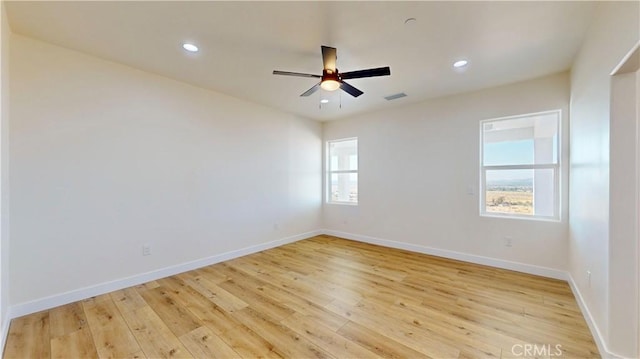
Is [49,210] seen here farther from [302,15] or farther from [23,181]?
[302,15]

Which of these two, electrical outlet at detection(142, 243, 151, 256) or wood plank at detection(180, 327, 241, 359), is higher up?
electrical outlet at detection(142, 243, 151, 256)

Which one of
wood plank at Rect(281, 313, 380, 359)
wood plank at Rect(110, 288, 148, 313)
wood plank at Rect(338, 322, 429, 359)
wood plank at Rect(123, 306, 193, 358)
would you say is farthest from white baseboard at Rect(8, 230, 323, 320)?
wood plank at Rect(338, 322, 429, 359)

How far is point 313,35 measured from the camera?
2.37 meters

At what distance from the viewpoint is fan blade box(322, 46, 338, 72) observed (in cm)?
233

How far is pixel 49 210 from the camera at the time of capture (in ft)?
8.32

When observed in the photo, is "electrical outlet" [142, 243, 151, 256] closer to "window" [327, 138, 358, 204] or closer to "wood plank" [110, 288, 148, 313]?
"wood plank" [110, 288, 148, 313]

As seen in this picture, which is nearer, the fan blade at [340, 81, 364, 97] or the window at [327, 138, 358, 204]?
the fan blade at [340, 81, 364, 97]

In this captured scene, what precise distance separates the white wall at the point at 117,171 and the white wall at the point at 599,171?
13.6 ft

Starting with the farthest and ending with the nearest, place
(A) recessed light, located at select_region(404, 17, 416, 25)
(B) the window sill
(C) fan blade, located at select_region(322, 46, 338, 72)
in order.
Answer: (B) the window sill < (C) fan blade, located at select_region(322, 46, 338, 72) < (A) recessed light, located at select_region(404, 17, 416, 25)

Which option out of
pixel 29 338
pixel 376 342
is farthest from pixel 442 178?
pixel 29 338

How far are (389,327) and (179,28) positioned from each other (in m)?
3.27

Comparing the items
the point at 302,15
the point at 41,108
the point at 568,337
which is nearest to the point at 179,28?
the point at 302,15

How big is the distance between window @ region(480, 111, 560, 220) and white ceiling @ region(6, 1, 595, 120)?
2.27 ft

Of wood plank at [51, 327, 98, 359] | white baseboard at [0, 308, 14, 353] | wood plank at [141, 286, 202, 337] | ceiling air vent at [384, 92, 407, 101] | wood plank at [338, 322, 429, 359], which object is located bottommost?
wood plank at [51, 327, 98, 359]
